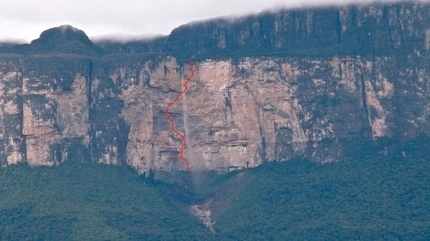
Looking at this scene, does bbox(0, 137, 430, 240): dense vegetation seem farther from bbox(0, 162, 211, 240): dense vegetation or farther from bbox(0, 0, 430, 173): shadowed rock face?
bbox(0, 0, 430, 173): shadowed rock face

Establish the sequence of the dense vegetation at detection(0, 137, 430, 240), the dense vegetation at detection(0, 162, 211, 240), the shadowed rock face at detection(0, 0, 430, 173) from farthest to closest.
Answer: the shadowed rock face at detection(0, 0, 430, 173) < the dense vegetation at detection(0, 162, 211, 240) < the dense vegetation at detection(0, 137, 430, 240)

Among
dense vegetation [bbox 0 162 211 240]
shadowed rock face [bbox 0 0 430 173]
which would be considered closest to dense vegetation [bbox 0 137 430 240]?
dense vegetation [bbox 0 162 211 240]

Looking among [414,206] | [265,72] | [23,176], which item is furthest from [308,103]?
[23,176]

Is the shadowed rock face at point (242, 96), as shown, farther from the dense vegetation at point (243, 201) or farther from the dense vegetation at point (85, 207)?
the dense vegetation at point (85, 207)

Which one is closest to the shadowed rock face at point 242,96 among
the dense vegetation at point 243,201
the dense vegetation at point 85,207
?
the dense vegetation at point 243,201

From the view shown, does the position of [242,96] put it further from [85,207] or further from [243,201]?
[85,207]

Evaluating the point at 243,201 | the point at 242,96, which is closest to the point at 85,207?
the point at 243,201

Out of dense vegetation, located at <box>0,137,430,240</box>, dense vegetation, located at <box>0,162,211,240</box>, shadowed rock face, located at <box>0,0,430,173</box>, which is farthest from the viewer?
shadowed rock face, located at <box>0,0,430,173</box>
